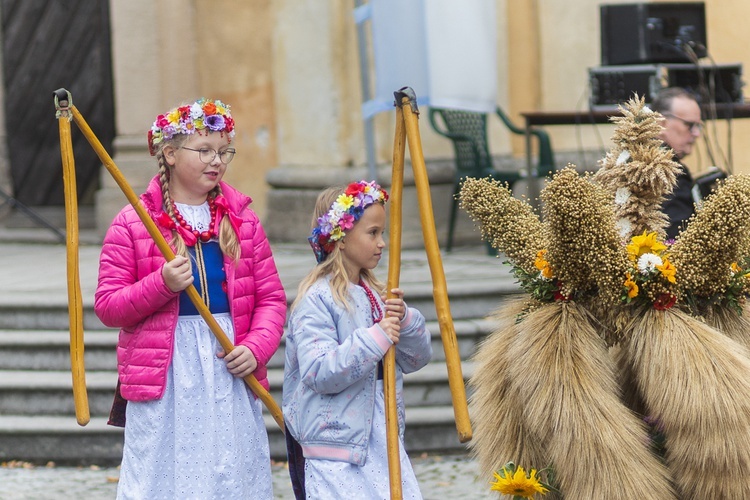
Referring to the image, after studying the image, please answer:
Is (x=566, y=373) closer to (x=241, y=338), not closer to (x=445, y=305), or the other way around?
(x=445, y=305)

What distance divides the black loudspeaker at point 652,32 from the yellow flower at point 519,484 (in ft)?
16.5

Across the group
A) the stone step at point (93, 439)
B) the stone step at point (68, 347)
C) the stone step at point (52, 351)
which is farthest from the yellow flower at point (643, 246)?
the stone step at point (52, 351)

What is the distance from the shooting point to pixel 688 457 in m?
3.03

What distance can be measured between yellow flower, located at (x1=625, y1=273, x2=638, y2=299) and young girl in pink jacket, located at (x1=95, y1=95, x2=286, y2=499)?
1178 millimetres

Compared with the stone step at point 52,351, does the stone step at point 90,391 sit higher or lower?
lower

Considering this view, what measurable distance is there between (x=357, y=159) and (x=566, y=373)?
17.9 feet

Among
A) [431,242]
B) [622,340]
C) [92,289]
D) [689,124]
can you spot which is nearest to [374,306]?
[431,242]

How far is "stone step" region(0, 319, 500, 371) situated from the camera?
623cm

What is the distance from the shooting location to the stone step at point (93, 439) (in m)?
5.79

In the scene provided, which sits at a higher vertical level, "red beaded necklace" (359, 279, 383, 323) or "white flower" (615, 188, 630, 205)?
"white flower" (615, 188, 630, 205)

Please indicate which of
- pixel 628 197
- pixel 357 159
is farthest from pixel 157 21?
pixel 628 197

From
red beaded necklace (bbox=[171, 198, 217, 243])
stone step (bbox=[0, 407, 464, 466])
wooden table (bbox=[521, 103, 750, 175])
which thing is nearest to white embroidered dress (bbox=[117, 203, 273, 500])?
red beaded necklace (bbox=[171, 198, 217, 243])

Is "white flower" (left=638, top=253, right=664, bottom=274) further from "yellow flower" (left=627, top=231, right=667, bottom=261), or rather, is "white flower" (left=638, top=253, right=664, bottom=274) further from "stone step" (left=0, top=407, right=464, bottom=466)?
"stone step" (left=0, top=407, right=464, bottom=466)

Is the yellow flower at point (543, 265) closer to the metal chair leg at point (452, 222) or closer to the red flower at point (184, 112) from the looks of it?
the red flower at point (184, 112)
